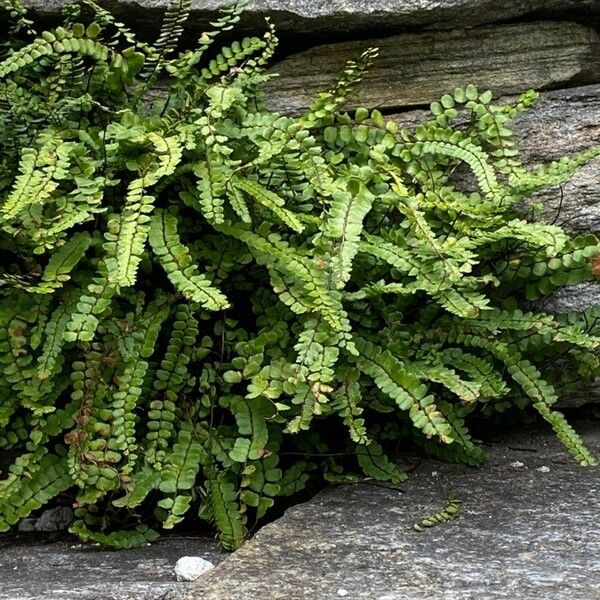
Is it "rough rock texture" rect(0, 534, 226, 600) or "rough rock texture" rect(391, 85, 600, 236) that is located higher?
"rough rock texture" rect(391, 85, 600, 236)

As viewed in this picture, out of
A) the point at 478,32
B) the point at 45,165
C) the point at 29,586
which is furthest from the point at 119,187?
the point at 478,32

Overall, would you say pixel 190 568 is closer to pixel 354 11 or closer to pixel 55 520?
pixel 55 520

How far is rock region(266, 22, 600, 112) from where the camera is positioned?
3869 millimetres

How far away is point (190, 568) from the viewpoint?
282 cm

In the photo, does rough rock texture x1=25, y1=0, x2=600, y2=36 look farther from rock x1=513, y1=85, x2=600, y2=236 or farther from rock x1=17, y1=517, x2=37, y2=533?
rock x1=17, y1=517, x2=37, y2=533

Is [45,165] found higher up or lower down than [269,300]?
higher up

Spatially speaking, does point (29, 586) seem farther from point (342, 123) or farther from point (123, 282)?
point (342, 123)

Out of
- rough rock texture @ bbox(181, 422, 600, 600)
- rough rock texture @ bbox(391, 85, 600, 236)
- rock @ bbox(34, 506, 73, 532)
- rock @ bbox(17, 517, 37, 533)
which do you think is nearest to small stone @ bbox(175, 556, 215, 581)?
rough rock texture @ bbox(181, 422, 600, 600)

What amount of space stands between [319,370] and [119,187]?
1073 mm

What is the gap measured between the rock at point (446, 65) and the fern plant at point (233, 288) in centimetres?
33

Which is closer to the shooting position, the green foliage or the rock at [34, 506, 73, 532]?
the green foliage

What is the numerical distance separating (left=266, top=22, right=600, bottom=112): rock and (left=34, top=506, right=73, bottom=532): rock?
1833 mm

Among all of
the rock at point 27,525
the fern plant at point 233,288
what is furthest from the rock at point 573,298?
the rock at point 27,525

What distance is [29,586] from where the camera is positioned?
2801 mm
